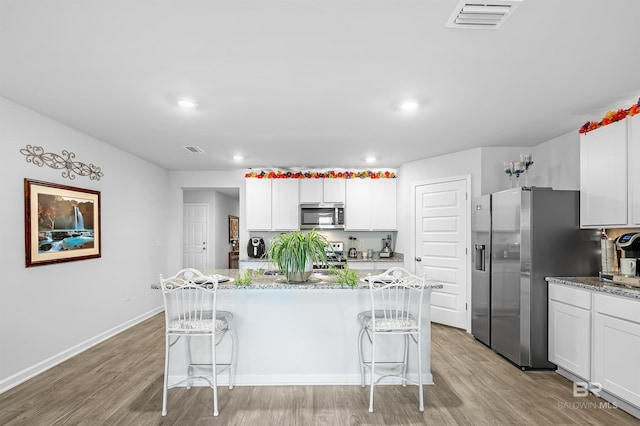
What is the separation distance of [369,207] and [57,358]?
4.68 metres

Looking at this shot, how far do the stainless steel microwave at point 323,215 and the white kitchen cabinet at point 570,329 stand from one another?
3418 mm

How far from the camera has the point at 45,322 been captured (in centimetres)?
358

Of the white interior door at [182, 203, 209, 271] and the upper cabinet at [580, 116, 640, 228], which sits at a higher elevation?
the upper cabinet at [580, 116, 640, 228]

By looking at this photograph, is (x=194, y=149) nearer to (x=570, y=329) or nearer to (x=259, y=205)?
(x=259, y=205)

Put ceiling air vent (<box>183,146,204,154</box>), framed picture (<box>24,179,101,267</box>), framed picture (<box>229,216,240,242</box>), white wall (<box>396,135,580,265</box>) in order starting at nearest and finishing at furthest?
framed picture (<box>24,179,101,267</box>) → white wall (<box>396,135,580,265</box>) → ceiling air vent (<box>183,146,204,154</box>) → framed picture (<box>229,216,240,242</box>)

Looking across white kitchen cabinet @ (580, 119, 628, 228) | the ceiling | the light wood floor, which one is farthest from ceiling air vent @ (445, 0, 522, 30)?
the light wood floor

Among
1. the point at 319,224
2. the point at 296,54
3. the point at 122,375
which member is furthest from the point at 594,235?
the point at 122,375

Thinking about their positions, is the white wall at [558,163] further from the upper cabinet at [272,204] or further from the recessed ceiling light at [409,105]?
the upper cabinet at [272,204]

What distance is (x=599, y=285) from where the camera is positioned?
306cm

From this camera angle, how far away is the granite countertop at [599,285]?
2730 mm

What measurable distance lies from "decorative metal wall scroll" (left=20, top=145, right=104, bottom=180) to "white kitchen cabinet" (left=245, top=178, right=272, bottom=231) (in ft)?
7.69

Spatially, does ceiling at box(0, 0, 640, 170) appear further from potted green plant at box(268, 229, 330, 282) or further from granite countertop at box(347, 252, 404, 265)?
granite countertop at box(347, 252, 404, 265)

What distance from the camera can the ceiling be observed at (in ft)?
6.14

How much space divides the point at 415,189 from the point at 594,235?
250 centimetres
